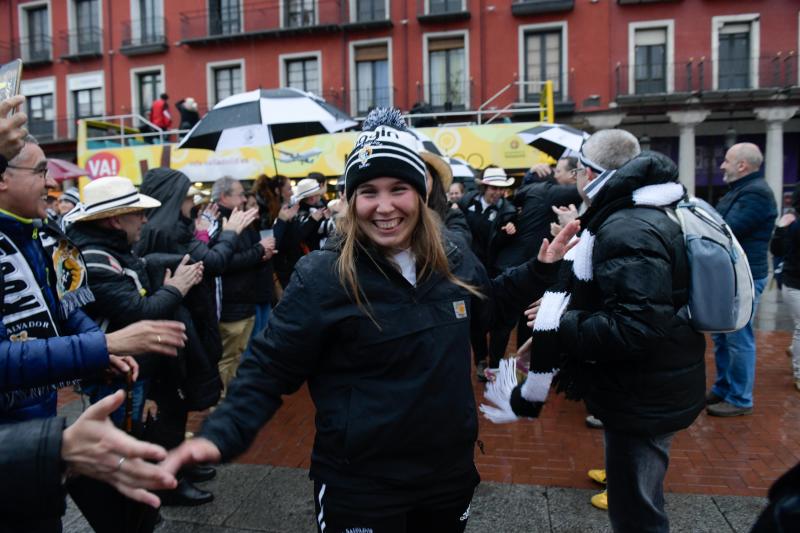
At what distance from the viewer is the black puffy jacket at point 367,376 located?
71.2 inches

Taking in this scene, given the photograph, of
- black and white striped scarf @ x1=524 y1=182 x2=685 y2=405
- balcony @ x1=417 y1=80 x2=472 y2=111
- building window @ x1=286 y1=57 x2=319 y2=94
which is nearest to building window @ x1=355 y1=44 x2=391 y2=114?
balcony @ x1=417 y1=80 x2=472 y2=111

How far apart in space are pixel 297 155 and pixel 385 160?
11.1 m

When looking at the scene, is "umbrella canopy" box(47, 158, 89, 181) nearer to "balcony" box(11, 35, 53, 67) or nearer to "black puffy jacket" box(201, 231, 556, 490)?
"black puffy jacket" box(201, 231, 556, 490)

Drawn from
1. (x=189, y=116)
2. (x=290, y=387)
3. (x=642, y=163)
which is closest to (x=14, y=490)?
(x=290, y=387)

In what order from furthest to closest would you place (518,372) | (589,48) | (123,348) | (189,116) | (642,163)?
(589,48) < (189,116) < (518,372) < (642,163) < (123,348)

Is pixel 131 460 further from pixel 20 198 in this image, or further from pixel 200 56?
pixel 200 56

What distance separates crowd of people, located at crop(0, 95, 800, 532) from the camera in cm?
179

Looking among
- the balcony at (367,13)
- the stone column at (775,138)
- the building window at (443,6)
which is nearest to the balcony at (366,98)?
the balcony at (367,13)

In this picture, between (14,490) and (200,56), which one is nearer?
(14,490)

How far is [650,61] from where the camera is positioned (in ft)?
66.3

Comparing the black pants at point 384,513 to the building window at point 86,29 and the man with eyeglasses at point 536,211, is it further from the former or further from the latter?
the building window at point 86,29

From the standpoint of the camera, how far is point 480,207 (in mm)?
6820

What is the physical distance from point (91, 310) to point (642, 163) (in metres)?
2.83

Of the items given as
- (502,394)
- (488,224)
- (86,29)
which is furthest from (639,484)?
(86,29)
